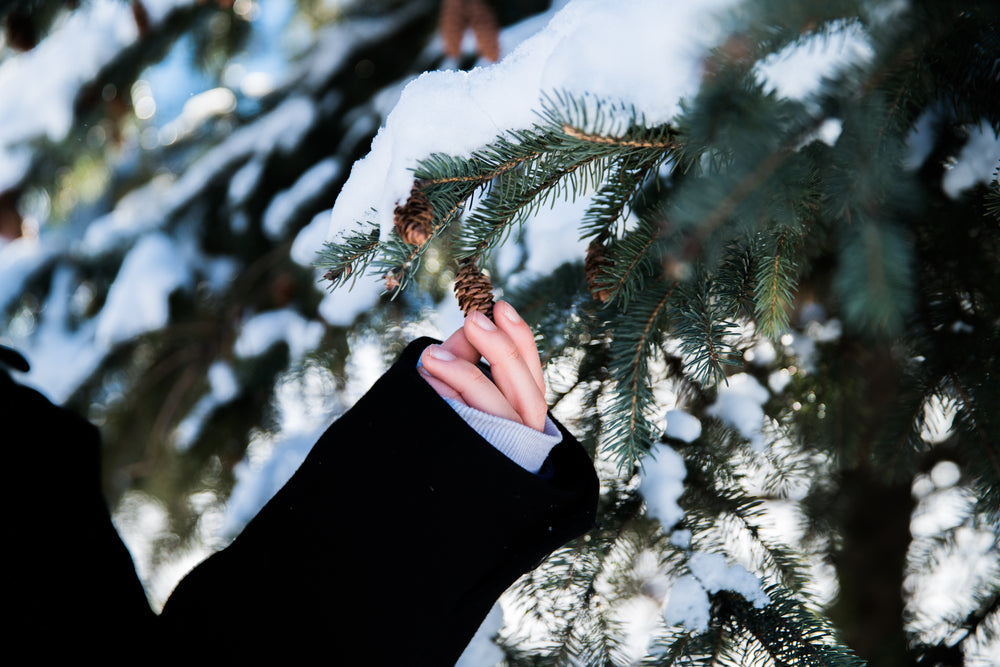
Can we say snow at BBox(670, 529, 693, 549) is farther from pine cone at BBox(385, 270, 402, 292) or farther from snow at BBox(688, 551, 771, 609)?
pine cone at BBox(385, 270, 402, 292)

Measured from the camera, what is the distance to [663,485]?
0.97m

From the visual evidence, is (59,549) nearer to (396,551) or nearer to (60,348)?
(396,551)

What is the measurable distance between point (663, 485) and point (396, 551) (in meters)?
0.49

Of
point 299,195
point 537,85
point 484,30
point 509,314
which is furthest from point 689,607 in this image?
point 299,195

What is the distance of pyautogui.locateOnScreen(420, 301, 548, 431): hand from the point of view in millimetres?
666

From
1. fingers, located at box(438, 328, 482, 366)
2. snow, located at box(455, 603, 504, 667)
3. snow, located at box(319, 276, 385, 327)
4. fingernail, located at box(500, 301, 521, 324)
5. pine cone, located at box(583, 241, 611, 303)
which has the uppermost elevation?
snow, located at box(319, 276, 385, 327)

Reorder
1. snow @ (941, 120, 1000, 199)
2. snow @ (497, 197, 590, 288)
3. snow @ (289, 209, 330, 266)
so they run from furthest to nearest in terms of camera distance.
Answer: snow @ (289, 209, 330, 266) < snow @ (497, 197, 590, 288) < snow @ (941, 120, 1000, 199)

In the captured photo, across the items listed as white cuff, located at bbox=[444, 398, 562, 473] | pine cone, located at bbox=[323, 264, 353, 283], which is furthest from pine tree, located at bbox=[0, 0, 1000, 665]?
white cuff, located at bbox=[444, 398, 562, 473]

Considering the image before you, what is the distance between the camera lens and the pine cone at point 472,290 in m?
0.70

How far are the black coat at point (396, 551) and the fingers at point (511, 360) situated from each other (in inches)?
2.6

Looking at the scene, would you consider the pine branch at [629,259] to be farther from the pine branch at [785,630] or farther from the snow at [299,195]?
the snow at [299,195]

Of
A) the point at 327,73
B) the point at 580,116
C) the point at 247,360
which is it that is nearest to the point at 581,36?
the point at 580,116

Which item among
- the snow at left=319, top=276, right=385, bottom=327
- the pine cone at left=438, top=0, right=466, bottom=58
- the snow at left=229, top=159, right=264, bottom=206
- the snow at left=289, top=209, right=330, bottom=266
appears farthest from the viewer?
the snow at left=229, top=159, right=264, bottom=206

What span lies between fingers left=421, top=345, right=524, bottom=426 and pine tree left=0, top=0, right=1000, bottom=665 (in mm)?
77
